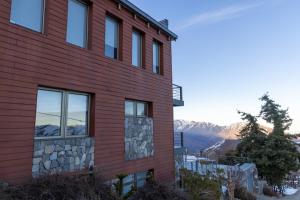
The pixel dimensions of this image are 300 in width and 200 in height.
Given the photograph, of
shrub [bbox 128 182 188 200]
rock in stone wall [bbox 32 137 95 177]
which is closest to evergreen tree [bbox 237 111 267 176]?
shrub [bbox 128 182 188 200]

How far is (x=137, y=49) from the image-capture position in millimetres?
11953

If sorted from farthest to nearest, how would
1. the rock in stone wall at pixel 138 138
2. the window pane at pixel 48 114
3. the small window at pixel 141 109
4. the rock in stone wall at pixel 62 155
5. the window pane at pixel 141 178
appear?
the small window at pixel 141 109, the window pane at pixel 141 178, the rock in stone wall at pixel 138 138, the window pane at pixel 48 114, the rock in stone wall at pixel 62 155

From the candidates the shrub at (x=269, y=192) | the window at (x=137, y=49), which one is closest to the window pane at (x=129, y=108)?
the window at (x=137, y=49)

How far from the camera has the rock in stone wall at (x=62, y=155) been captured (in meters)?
7.04

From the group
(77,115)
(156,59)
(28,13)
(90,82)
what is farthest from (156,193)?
(156,59)

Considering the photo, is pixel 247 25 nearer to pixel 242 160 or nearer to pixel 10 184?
pixel 242 160

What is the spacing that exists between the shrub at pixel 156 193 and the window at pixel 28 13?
5.52m

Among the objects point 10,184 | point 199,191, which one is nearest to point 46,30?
point 10,184

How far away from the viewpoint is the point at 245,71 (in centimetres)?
2848

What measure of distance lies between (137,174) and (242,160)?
16.5 m

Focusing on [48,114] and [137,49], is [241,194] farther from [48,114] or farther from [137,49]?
[48,114]

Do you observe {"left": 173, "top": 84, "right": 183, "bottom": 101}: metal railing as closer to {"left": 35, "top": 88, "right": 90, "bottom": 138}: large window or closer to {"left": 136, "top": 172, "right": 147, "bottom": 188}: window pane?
{"left": 136, "top": 172, "right": 147, "bottom": 188}: window pane

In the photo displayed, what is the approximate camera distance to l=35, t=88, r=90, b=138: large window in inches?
292

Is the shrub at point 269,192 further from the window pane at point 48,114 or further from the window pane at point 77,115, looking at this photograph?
the window pane at point 48,114
